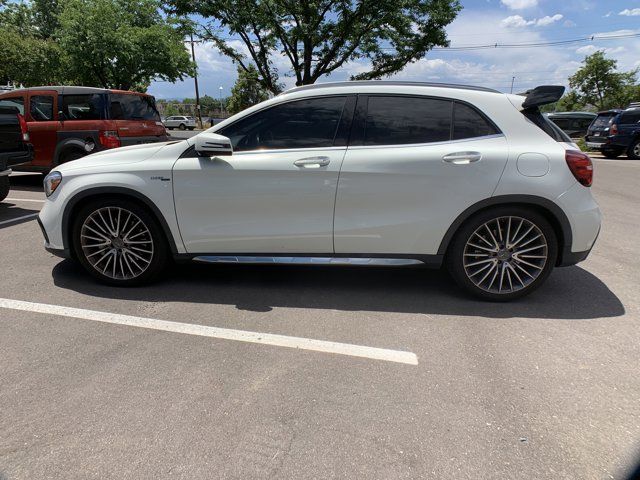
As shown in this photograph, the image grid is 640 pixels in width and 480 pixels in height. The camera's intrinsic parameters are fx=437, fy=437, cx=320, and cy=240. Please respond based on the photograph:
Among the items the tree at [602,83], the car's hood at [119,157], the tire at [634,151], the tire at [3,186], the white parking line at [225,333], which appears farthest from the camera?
the tree at [602,83]

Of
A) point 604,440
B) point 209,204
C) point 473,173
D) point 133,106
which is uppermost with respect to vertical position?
point 133,106

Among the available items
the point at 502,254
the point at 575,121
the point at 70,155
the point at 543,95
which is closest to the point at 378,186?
the point at 502,254

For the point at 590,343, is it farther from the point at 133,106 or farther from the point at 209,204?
the point at 133,106

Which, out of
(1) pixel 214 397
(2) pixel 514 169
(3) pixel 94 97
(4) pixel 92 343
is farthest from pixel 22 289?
(3) pixel 94 97

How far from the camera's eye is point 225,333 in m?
3.20

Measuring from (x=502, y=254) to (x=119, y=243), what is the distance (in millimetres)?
3333

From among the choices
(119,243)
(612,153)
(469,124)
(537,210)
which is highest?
(469,124)

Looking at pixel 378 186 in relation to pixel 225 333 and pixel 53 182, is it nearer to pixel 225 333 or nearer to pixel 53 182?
pixel 225 333

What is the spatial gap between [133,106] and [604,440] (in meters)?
9.18

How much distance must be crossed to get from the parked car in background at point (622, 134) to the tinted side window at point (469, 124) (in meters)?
16.5

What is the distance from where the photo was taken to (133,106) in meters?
8.80

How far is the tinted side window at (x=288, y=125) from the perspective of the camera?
362 centimetres

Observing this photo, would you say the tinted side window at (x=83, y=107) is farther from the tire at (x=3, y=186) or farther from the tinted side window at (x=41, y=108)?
the tire at (x=3, y=186)

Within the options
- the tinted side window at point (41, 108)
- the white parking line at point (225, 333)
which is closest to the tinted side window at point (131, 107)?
the tinted side window at point (41, 108)
